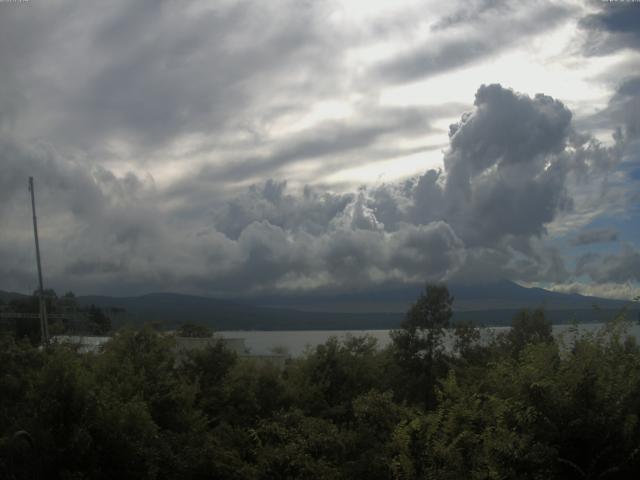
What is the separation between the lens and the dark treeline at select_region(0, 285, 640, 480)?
12.4 meters

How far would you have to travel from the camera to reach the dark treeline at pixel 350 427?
12.4 metres

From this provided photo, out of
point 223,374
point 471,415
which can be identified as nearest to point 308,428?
point 471,415

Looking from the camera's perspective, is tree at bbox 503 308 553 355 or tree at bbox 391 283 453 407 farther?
tree at bbox 503 308 553 355

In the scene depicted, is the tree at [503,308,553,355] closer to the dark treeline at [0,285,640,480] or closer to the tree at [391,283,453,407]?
the tree at [391,283,453,407]

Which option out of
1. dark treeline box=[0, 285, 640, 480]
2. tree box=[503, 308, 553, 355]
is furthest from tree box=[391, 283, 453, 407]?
dark treeline box=[0, 285, 640, 480]

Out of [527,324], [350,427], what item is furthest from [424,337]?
[350,427]

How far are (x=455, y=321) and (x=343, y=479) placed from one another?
30376mm

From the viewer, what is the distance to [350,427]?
57.7 feet

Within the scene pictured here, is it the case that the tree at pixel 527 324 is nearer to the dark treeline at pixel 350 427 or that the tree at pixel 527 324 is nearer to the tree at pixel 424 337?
the tree at pixel 424 337

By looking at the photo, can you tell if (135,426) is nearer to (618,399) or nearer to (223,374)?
(618,399)

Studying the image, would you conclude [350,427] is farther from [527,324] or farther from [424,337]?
[527,324]

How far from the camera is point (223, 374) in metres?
28.3

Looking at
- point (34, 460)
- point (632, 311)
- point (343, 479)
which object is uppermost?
point (632, 311)

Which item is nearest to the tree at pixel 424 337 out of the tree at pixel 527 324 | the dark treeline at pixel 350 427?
the tree at pixel 527 324
